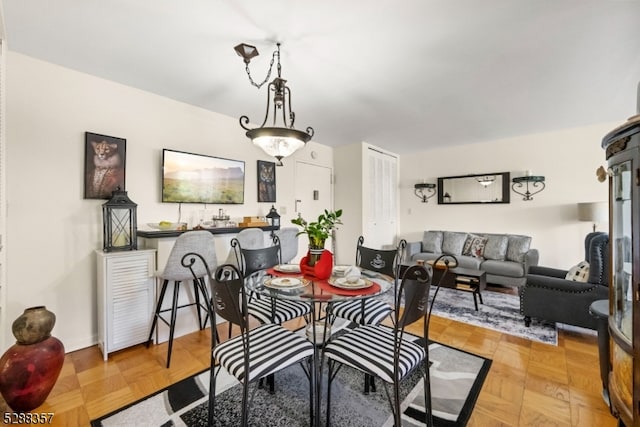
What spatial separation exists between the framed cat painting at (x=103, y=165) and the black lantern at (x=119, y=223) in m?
0.10

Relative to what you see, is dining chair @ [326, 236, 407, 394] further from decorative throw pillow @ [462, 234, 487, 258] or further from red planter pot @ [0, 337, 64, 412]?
decorative throw pillow @ [462, 234, 487, 258]

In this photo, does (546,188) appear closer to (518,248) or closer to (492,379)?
(518,248)

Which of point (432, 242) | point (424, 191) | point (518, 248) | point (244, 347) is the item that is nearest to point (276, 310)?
point (244, 347)

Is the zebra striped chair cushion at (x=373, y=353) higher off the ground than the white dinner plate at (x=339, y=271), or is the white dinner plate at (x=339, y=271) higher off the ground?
the white dinner plate at (x=339, y=271)

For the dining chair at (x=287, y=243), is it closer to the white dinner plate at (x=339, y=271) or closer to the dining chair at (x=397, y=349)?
the white dinner plate at (x=339, y=271)

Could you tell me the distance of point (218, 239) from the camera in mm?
2957

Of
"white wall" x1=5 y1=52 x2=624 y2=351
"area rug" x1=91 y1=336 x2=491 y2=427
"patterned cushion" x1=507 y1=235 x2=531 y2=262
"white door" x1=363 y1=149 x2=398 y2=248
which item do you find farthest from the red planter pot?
"patterned cushion" x1=507 y1=235 x2=531 y2=262

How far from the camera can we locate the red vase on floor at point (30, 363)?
62.2 inches

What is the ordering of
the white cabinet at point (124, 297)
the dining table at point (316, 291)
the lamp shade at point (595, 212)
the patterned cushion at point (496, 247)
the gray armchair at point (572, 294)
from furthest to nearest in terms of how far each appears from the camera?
the patterned cushion at point (496, 247) < the lamp shade at point (595, 212) < the gray armchair at point (572, 294) < the white cabinet at point (124, 297) < the dining table at point (316, 291)

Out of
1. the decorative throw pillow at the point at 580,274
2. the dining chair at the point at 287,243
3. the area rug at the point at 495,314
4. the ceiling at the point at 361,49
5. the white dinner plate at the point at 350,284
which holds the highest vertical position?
the ceiling at the point at 361,49

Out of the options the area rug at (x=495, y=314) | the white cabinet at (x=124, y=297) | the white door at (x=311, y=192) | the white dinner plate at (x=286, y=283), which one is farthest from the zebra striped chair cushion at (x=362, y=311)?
the white door at (x=311, y=192)

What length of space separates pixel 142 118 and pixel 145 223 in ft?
3.39

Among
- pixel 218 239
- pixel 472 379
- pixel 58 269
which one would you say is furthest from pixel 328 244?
pixel 58 269

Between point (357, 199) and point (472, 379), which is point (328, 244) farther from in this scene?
point (472, 379)
